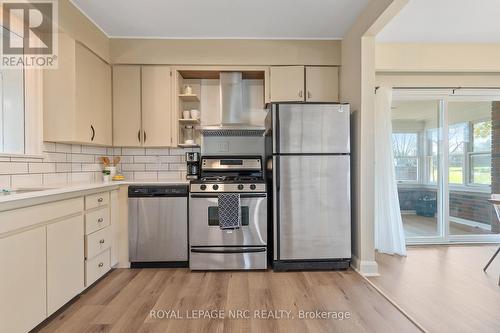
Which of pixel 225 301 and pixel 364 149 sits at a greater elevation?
pixel 364 149

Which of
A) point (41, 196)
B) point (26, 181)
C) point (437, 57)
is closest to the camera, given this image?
point (41, 196)

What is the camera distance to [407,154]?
11.9 ft

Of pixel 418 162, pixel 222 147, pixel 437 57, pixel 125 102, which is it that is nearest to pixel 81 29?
pixel 125 102

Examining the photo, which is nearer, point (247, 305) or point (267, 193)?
point (247, 305)

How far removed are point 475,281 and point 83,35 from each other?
442 cm

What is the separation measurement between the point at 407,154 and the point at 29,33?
173 inches

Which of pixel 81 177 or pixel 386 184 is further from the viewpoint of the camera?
pixel 386 184

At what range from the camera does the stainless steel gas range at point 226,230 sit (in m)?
2.72

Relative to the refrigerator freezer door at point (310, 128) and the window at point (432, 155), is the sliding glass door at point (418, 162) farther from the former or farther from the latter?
the refrigerator freezer door at point (310, 128)

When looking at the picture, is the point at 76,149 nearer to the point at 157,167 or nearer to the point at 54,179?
the point at 54,179

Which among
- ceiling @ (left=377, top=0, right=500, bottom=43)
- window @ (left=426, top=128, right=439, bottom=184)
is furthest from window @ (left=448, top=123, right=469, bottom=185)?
ceiling @ (left=377, top=0, right=500, bottom=43)

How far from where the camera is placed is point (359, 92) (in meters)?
2.70

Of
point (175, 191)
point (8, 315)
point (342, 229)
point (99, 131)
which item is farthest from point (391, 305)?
point (99, 131)

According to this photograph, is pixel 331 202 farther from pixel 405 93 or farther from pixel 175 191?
pixel 405 93
